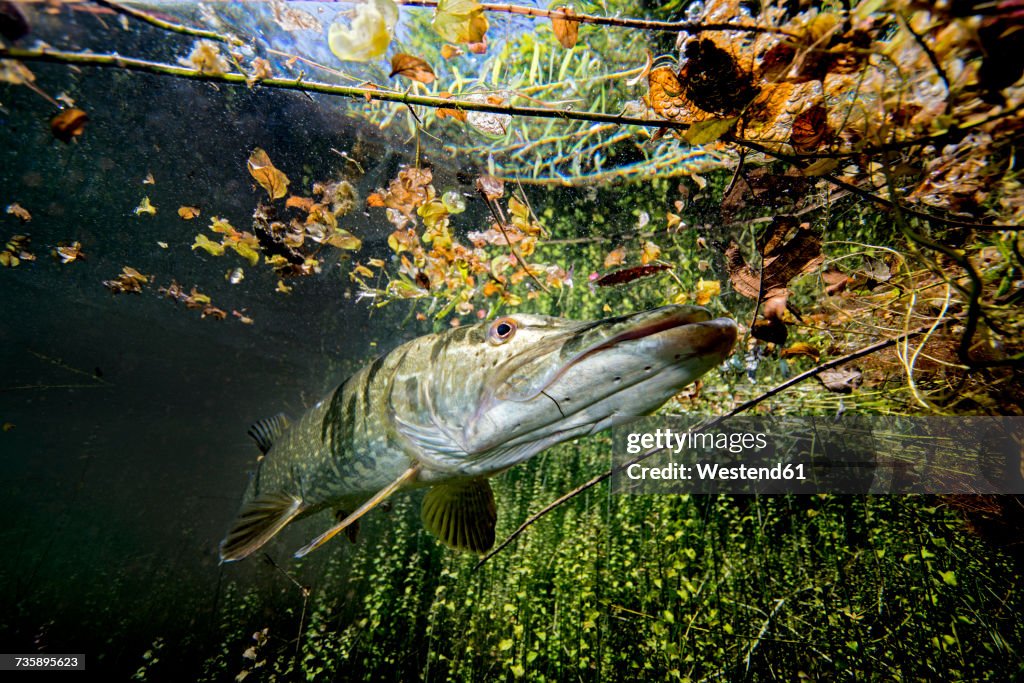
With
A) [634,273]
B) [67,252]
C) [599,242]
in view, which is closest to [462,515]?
[634,273]

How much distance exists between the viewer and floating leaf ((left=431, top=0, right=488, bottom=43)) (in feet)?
4.20

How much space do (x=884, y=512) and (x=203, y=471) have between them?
50.8 meters

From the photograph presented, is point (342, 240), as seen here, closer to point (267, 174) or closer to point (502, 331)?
point (267, 174)

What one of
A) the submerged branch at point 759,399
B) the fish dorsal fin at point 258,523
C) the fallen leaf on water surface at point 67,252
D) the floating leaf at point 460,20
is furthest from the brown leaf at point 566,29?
the fallen leaf on water surface at point 67,252

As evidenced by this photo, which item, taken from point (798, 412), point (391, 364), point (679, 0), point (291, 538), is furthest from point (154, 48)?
point (291, 538)

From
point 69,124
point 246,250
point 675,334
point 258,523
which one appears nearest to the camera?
point 675,334

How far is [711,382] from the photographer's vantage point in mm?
5227

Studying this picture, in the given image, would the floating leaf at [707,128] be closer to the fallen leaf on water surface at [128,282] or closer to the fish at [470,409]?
the fish at [470,409]

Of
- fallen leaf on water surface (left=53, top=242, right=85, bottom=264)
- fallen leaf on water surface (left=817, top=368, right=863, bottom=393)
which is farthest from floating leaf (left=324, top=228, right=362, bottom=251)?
fallen leaf on water surface (left=817, top=368, right=863, bottom=393)

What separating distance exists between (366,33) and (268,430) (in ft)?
11.9

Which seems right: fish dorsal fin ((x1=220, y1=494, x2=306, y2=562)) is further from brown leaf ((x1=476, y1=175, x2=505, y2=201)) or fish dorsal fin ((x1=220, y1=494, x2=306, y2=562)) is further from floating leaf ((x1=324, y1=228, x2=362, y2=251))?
brown leaf ((x1=476, y1=175, x2=505, y2=201))

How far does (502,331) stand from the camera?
1.64 meters

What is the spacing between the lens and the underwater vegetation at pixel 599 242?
125cm

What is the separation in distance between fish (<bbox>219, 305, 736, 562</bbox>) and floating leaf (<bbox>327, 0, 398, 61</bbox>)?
43.4 inches
